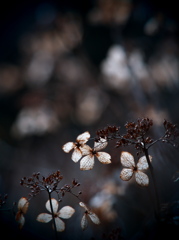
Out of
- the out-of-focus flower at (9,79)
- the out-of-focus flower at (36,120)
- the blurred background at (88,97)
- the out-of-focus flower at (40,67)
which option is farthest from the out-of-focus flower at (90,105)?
the out-of-focus flower at (9,79)

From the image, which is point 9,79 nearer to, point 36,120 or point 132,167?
point 36,120

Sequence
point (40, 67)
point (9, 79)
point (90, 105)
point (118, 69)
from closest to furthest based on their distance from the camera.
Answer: point (118, 69) → point (90, 105) → point (40, 67) → point (9, 79)

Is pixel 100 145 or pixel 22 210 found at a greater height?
pixel 100 145

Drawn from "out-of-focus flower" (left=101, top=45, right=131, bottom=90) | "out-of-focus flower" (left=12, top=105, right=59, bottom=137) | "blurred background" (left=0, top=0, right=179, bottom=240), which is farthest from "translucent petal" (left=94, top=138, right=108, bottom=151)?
"out-of-focus flower" (left=12, top=105, right=59, bottom=137)

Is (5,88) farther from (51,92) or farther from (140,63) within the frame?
(140,63)

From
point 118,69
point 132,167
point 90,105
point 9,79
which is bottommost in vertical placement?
point 132,167

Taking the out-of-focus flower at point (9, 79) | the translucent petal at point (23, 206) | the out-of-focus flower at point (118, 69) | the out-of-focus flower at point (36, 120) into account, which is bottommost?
the translucent petal at point (23, 206)

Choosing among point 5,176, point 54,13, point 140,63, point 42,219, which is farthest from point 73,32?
point 42,219

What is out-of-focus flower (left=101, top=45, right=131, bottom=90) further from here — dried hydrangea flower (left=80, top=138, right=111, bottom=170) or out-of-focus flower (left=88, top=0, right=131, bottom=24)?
dried hydrangea flower (left=80, top=138, right=111, bottom=170)

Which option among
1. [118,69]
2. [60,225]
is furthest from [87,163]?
[118,69]

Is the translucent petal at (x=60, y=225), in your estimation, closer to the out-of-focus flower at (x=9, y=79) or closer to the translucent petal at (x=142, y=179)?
the translucent petal at (x=142, y=179)
